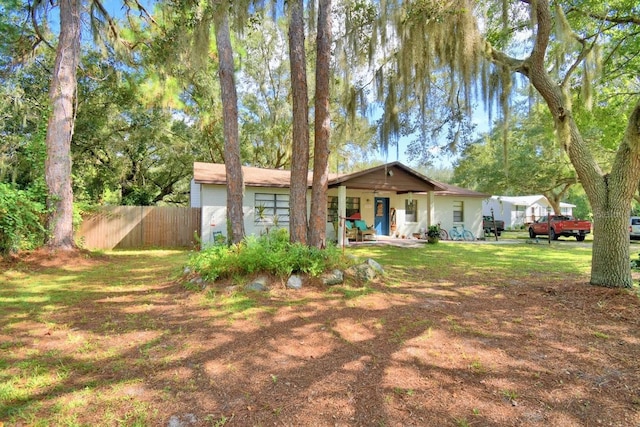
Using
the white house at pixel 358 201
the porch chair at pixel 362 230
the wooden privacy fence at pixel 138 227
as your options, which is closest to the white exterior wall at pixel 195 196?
the white house at pixel 358 201

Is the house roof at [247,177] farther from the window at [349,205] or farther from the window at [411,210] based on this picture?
the window at [411,210]

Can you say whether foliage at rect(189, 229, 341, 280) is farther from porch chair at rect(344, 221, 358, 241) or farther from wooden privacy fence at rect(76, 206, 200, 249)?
porch chair at rect(344, 221, 358, 241)

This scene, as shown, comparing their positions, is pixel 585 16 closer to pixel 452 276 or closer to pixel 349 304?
pixel 452 276

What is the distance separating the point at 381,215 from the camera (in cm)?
1593

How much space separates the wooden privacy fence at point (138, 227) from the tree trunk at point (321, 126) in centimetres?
748

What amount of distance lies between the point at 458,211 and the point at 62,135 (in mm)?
16393

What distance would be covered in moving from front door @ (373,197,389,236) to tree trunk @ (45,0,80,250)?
38.7 feet

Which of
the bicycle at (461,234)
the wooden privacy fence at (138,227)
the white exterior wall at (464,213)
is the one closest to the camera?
the wooden privacy fence at (138,227)

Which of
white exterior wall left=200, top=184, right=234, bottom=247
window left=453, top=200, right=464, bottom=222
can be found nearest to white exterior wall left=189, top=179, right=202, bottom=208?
white exterior wall left=200, top=184, right=234, bottom=247

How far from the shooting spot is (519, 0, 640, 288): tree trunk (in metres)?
5.02

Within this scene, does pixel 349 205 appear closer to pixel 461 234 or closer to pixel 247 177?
pixel 247 177

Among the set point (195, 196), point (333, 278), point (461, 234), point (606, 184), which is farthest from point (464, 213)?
point (333, 278)

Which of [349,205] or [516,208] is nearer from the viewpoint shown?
[349,205]

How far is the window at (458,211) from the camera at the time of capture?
16.8 meters
